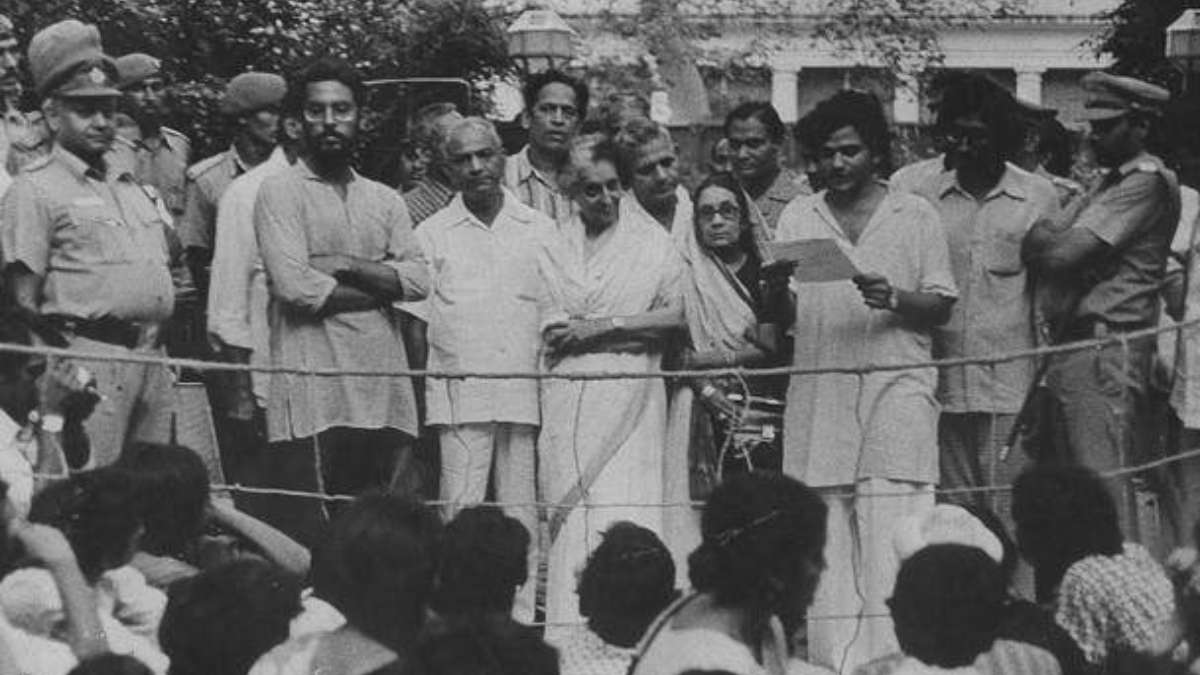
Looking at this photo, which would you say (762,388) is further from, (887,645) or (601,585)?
(601,585)

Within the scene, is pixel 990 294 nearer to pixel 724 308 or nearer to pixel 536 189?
pixel 724 308

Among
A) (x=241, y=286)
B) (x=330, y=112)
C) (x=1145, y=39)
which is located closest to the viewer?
(x=330, y=112)

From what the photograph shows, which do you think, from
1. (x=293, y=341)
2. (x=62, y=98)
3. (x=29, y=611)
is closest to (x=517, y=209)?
(x=293, y=341)

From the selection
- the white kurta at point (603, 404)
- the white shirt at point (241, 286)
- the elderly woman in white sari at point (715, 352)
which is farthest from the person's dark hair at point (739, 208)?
the white shirt at point (241, 286)

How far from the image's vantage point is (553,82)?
38.0 ft

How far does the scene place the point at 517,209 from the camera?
1063 centimetres

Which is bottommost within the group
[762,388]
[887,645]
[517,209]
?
[887,645]

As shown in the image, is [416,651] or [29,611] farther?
[29,611]

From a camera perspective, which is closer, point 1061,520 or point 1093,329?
point 1061,520

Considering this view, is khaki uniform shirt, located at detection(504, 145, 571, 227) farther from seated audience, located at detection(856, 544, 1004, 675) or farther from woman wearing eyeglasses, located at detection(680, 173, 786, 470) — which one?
seated audience, located at detection(856, 544, 1004, 675)

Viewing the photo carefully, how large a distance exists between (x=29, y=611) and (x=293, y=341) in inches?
128

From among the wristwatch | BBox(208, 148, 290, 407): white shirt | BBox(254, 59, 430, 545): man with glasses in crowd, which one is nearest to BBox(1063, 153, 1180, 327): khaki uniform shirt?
BBox(254, 59, 430, 545): man with glasses in crowd

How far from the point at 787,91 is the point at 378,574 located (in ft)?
115

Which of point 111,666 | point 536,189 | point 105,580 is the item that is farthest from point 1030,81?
point 111,666
